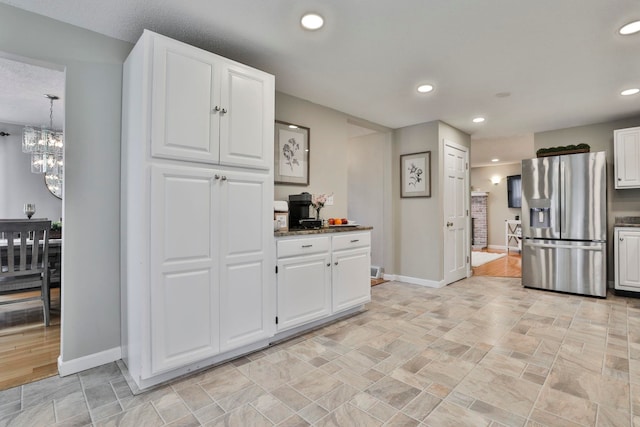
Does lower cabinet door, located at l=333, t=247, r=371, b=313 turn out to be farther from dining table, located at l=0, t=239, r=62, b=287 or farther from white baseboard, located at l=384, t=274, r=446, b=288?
dining table, located at l=0, t=239, r=62, b=287

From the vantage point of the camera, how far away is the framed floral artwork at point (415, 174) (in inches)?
177

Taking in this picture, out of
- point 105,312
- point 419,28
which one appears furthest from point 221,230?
point 419,28

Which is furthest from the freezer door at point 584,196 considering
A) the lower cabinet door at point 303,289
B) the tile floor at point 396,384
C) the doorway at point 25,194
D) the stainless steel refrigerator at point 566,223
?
the doorway at point 25,194

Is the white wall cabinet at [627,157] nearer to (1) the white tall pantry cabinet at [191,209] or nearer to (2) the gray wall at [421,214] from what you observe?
(2) the gray wall at [421,214]

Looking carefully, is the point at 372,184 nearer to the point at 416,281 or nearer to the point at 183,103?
the point at 416,281

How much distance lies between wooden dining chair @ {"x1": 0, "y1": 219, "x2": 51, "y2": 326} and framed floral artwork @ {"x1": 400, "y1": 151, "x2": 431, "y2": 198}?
4285mm

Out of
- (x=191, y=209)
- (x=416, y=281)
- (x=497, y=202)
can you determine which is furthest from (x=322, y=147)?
(x=497, y=202)

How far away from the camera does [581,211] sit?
402 centimetres

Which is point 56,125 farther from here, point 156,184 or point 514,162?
point 514,162

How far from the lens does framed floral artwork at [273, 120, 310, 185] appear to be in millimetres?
3283

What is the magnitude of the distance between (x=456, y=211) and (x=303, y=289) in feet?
10.2

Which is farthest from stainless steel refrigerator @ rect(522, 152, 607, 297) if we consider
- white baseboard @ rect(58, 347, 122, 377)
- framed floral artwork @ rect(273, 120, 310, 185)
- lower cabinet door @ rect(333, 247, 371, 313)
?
white baseboard @ rect(58, 347, 122, 377)

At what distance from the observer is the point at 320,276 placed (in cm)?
288

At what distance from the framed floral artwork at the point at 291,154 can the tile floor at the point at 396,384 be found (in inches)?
61.6
